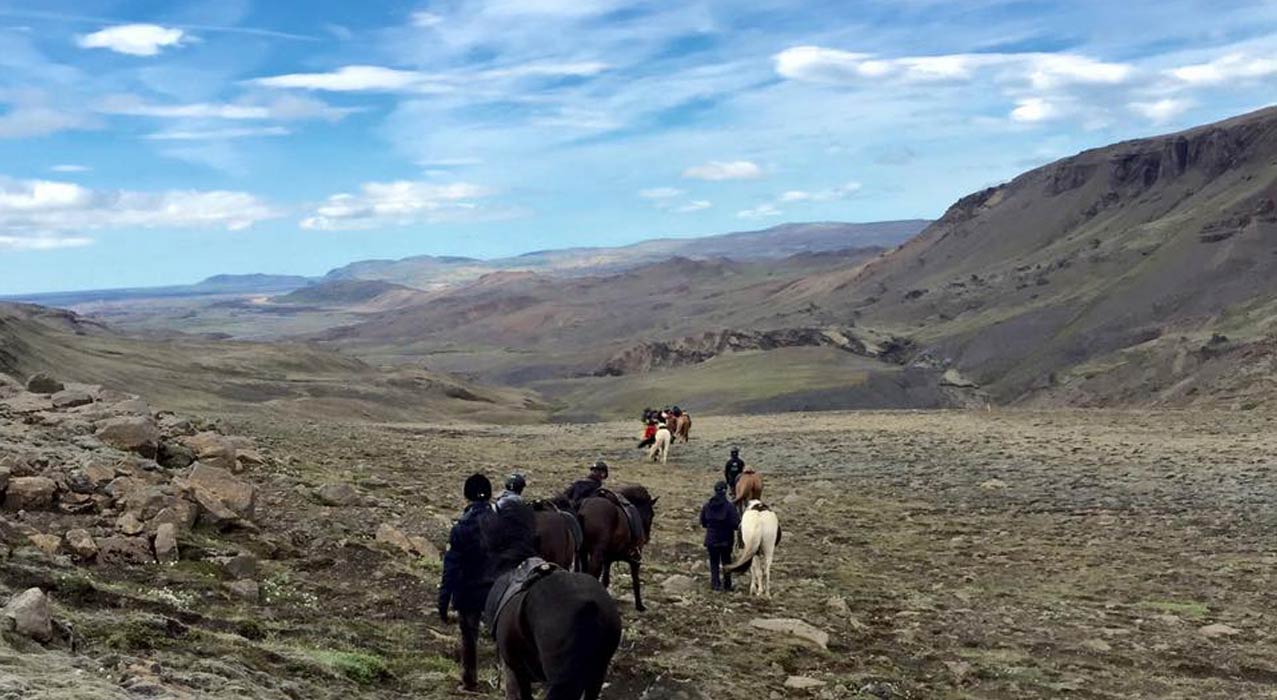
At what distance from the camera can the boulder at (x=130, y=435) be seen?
16.5 meters

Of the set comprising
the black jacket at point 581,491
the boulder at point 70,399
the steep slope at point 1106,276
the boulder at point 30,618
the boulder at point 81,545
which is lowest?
the boulder at point 81,545

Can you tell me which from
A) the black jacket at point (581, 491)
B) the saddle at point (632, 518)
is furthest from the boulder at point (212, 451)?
the saddle at point (632, 518)

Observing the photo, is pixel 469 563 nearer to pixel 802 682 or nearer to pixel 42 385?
pixel 802 682

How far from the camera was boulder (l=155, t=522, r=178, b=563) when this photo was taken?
1165cm

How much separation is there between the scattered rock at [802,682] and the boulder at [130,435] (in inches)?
451

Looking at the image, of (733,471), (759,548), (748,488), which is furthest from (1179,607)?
(733,471)

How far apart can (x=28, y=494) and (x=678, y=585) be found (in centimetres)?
872

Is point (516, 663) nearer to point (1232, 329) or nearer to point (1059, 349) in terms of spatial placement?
point (1232, 329)

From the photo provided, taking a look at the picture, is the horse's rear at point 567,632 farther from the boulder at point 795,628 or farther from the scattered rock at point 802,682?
the boulder at point 795,628

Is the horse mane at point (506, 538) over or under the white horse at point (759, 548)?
over

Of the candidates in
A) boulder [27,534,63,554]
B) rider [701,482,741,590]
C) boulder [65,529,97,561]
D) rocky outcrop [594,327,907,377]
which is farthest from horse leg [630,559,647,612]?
rocky outcrop [594,327,907,377]

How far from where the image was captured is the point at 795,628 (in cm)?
1269

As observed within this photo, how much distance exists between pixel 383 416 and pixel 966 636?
5056cm

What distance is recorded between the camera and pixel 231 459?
18375 mm
